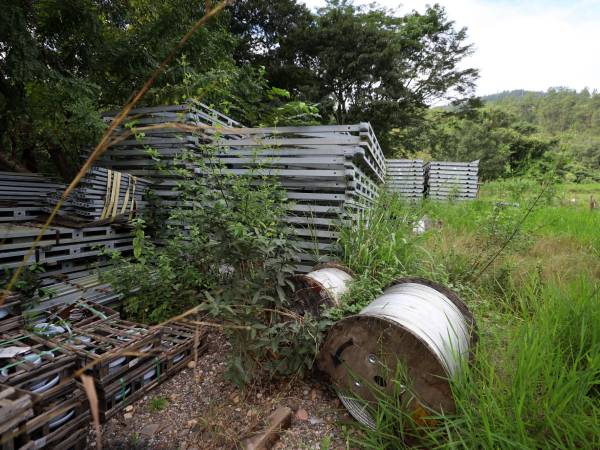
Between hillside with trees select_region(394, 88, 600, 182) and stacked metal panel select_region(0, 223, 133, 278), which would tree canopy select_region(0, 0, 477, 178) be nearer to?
stacked metal panel select_region(0, 223, 133, 278)

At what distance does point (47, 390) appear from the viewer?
164 cm

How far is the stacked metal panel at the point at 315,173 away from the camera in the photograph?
357 cm

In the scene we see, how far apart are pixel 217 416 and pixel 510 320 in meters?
2.11

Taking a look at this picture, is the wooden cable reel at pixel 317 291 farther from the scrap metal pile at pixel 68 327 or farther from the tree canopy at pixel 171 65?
the tree canopy at pixel 171 65

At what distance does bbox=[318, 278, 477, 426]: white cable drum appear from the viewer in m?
1.72

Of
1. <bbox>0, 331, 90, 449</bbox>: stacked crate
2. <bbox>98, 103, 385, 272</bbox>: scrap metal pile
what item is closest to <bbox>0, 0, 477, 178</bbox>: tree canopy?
<bbox>98, 103, 385, 272</bbox>: scrap metal pile

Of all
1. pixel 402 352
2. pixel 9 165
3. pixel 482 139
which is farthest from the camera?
pixel 482 139

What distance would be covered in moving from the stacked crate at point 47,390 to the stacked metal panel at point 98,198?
79.0 inches

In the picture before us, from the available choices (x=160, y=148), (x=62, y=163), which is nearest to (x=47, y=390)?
(x=160, y=148)

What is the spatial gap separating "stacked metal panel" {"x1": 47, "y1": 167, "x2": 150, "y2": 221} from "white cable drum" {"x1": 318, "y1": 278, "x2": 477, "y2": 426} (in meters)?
3.11

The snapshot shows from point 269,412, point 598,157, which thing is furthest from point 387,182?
point 598,157

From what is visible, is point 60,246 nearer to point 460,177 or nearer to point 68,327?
point 68,327

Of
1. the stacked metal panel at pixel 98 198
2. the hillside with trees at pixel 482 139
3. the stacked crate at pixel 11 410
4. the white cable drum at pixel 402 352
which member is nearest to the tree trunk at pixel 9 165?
the stacked metal panel at pixel 98 198

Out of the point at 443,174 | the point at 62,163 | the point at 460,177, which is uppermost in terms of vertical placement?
the point at 443,174
